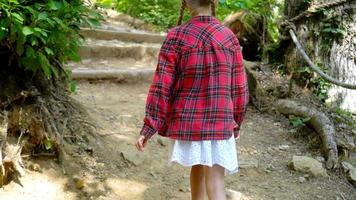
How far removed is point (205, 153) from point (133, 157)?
133cm

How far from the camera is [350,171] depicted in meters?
3.46

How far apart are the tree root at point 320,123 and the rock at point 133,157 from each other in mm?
1582

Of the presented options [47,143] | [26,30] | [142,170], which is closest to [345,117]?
[142,170]

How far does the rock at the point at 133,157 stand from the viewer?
3258 mm

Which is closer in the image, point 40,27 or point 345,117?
point 40,27

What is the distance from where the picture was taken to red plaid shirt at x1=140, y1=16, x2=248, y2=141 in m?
2.06

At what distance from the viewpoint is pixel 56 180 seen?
9.09 ft

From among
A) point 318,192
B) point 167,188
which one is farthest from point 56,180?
point 318,192

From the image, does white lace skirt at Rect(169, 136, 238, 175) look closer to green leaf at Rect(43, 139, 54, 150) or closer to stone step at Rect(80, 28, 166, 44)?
green leaf at Rect(43, 139, 54, 150)

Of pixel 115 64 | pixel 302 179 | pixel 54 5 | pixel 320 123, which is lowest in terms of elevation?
pixel 302 179

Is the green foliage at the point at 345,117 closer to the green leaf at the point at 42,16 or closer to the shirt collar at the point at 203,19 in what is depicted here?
the shirt collar at the point at 203,19

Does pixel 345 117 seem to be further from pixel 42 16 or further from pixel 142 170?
pixel 42 16

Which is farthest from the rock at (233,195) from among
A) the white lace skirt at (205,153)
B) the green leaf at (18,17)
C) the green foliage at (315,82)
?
the green foliage at (315,82)

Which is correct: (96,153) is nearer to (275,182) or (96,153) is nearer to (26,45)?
(26,45)
